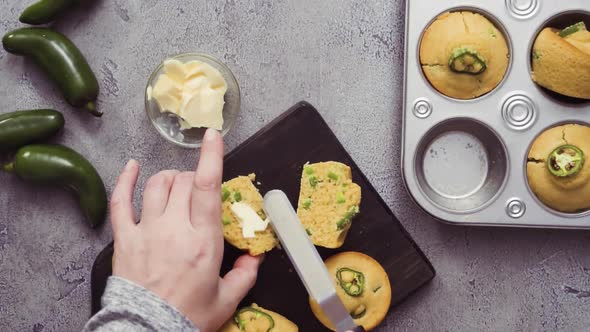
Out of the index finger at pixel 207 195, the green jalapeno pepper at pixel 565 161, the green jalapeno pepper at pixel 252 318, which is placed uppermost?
the index finger at pixel 207 195

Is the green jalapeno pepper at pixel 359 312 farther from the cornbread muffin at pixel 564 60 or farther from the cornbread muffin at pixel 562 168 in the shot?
the cornbread muffin at pixel 564 60

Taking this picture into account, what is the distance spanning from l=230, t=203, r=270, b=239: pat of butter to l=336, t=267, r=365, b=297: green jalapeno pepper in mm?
275

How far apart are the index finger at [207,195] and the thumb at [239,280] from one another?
185mm

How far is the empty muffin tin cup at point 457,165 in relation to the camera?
218cm

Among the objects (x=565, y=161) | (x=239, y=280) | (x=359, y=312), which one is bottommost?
(x=359, y=312)

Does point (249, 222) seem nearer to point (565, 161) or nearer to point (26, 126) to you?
point (26, 126)

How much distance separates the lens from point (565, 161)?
1998 mm

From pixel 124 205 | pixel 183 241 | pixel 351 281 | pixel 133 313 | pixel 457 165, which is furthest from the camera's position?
pixel 457 165

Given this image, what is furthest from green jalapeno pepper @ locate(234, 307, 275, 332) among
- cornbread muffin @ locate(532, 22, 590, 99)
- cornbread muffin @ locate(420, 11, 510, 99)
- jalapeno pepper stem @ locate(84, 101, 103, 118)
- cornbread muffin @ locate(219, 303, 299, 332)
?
cornbread muffin @ locate(532, 22, 590, 99)

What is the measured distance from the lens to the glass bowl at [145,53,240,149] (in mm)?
2162

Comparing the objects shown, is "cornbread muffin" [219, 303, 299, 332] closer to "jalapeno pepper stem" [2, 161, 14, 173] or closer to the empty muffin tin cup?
the empty muffin tin cup

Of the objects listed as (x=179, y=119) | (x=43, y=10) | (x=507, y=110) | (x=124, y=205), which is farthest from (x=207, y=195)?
(x=507, y=110)

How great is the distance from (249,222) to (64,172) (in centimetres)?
60

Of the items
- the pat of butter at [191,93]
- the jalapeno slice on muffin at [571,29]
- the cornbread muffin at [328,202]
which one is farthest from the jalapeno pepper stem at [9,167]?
the jalapeno slice on muffin at [571,29]
